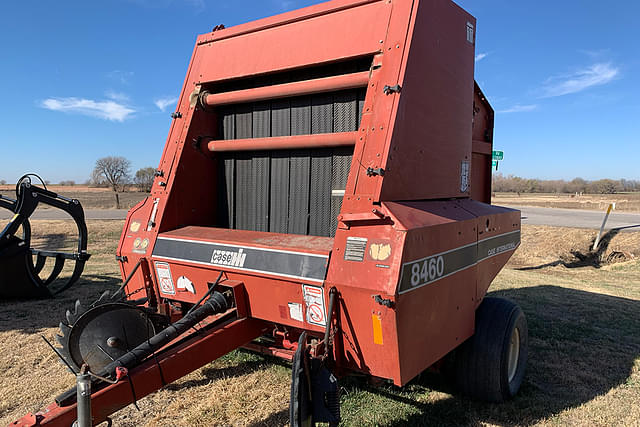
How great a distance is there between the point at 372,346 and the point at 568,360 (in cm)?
323

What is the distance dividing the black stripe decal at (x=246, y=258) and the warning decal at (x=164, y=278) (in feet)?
0.25

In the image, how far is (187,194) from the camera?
398 centimetres

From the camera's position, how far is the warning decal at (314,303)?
9.42ft

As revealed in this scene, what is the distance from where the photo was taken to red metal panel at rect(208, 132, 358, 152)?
3314 millimetres

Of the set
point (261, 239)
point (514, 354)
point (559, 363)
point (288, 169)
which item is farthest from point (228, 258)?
A: point (559, 363)

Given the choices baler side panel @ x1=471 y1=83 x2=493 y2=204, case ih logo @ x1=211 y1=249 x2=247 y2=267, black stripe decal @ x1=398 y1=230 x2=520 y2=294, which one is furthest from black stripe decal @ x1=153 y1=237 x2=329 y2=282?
baler side panel @ x1=471 y1=83 x2=493 y2=204

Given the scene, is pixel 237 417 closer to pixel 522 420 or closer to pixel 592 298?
pixel 522 420

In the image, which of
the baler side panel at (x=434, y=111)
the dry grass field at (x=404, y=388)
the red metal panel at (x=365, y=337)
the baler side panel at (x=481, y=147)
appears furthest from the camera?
the baler side panel at (x=481, y=147)

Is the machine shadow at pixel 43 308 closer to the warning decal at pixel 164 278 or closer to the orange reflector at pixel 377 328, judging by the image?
the warning decal at pixel 164 278

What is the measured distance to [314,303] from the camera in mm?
2912

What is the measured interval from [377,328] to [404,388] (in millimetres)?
1616

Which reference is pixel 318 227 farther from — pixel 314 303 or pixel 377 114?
pixel 377 114

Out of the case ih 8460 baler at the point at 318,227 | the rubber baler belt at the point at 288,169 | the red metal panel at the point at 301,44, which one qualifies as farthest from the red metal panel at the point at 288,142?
the red metal panel at the point at 301,44

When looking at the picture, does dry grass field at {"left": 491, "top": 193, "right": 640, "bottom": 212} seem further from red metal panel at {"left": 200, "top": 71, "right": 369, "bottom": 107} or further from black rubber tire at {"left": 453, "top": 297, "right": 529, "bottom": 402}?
red metal panel at {"left": 200, "top": 71, "right": 369, "bottom": 107}
